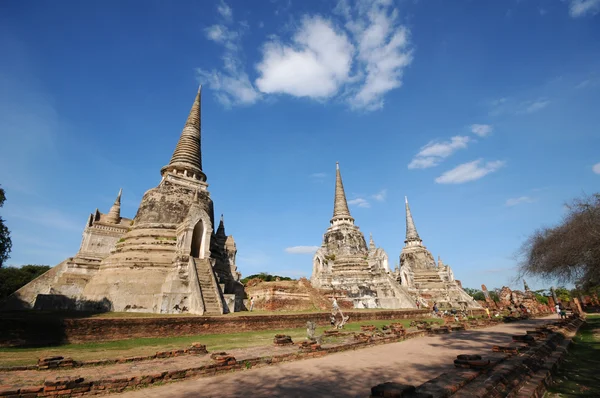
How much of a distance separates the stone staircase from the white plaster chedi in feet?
46.6

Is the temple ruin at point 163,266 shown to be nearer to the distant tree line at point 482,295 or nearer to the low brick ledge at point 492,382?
the low brick ledge at point 492,382

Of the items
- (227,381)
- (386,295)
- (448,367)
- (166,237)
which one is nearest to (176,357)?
(227,381)

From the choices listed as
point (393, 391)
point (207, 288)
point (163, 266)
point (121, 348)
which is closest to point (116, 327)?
point (121, 348)

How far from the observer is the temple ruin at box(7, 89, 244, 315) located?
13906 millimetres

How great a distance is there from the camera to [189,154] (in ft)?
70.1

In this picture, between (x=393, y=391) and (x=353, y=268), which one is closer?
(x=393, y=391)

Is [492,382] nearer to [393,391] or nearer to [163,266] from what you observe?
[393,391]

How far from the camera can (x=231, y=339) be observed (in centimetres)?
1016

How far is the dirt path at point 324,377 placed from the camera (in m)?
4.67

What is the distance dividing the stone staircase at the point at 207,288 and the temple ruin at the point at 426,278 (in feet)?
73.7

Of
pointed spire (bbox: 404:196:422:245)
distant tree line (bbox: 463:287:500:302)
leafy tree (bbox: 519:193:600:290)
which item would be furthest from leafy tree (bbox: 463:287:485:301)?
leafy tree (bbox: 519:193:600:290)

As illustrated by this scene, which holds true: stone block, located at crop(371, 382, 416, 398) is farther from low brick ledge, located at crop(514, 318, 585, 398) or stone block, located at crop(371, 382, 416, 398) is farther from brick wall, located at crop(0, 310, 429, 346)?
brick wall, located at crop(0, 310, 429, 346)

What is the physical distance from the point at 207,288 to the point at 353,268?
649 inches

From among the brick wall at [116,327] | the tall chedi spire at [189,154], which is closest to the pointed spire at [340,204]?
the tall chedi spire at [189,154]
